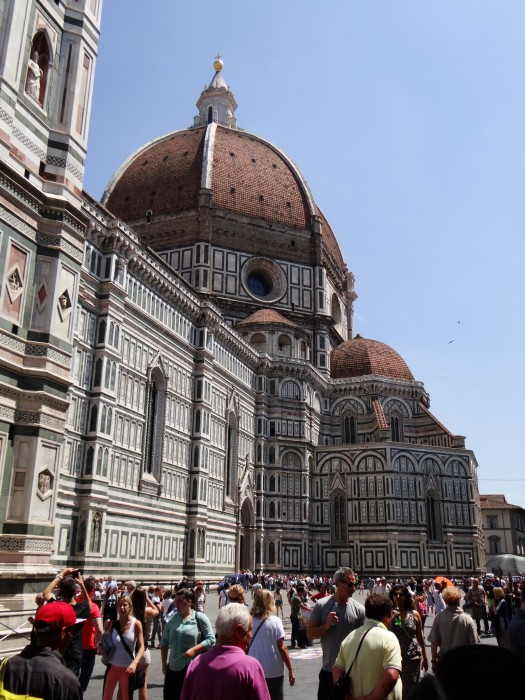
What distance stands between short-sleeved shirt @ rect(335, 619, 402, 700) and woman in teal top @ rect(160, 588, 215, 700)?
2.15 m

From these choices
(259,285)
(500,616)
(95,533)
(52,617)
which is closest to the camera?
(52,617)

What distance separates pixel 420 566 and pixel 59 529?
28908 mm

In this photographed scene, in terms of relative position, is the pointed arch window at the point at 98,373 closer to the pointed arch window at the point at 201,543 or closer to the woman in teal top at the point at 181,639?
the pointed arch window at the point at 201,543

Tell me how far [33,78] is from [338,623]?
1031cm

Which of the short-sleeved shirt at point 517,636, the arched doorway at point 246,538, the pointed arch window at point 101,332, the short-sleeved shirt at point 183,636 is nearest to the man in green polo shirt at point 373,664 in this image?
the short-sleeved shirt at point 517,636

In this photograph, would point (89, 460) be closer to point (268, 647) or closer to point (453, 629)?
point (453, 629)

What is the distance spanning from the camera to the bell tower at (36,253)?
10328mm

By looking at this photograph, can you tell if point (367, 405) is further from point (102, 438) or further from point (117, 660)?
point (117, 660)

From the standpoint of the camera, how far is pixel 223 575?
41.8 m

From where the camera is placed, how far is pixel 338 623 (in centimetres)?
612

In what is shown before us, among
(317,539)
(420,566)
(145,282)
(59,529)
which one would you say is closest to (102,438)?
Answer: (59,529)

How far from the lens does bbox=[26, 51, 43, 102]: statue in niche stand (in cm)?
1164

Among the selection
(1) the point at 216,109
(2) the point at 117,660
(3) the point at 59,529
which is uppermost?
(1) the point at 216,109

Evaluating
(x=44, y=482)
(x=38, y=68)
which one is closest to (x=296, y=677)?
(x=44, y=482)
